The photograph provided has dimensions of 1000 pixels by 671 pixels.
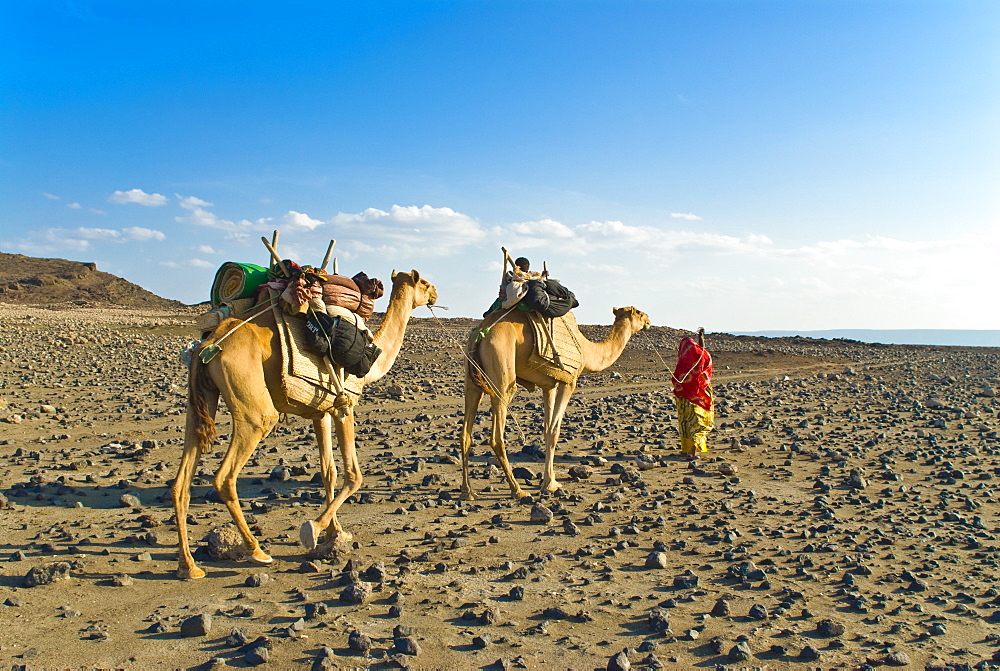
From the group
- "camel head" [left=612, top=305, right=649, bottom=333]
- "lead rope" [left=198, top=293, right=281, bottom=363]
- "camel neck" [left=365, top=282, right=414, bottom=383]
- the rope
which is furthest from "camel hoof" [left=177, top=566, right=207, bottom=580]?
"camel head" [left=612, top=305, right=649, bottom=333]

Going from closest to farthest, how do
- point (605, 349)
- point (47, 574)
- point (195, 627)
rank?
1. point (195, 627)
2. point (47, 574)
3. point (605, 349)

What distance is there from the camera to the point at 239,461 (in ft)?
20.9

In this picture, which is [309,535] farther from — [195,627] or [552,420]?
[552,420]

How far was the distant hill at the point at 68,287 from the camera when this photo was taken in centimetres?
6750

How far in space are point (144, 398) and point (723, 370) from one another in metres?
19.7

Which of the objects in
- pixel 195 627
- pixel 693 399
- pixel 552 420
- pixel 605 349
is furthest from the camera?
pixel 693 399

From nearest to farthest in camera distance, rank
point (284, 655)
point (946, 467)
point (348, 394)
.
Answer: point (284, 655) < point (348, 394) < point (946, 467)

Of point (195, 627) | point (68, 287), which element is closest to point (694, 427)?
point (195, 627)

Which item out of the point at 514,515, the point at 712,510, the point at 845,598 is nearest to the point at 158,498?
the point at 514,515

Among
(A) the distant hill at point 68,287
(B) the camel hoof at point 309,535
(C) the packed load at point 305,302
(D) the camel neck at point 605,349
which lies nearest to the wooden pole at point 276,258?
(C) the packed load at point 305,302

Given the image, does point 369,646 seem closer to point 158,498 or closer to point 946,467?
point 158,498

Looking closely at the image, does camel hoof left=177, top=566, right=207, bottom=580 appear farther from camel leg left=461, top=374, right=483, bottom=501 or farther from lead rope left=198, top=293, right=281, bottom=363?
camel leg left=461, top=374, right=483, bottom=501

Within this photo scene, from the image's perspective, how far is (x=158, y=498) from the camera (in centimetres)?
868

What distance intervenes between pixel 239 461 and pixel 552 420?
4655 mm
